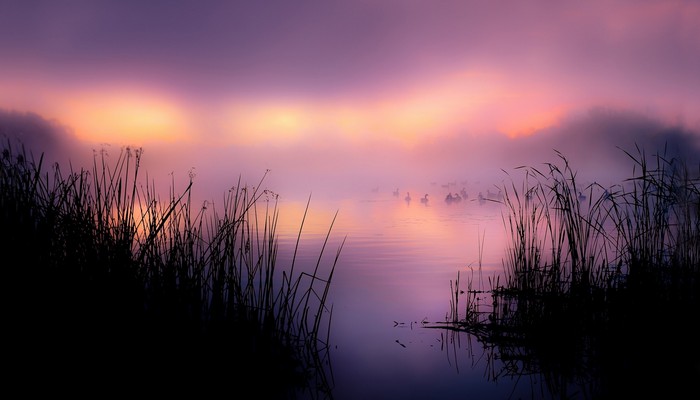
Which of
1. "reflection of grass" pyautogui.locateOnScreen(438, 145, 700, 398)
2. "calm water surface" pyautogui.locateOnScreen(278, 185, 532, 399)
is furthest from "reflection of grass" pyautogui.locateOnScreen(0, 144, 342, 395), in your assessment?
"reflection of grass" pyautogui.locateOnScreen(438, 145, 700, 398)

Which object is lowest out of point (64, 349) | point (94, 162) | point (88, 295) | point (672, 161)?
point (64, 349)

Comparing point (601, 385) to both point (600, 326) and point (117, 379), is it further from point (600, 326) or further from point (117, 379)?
point (117, 379)

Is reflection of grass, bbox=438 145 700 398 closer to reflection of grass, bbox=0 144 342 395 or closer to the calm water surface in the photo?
the calm water surface

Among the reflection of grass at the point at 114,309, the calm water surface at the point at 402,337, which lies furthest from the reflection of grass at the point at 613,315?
the reflection of grass at the point at 114,309

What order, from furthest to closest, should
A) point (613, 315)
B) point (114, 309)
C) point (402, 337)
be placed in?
point (402, 337)
point (613, 315)
point (114, 309)

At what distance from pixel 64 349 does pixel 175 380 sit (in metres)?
0.76

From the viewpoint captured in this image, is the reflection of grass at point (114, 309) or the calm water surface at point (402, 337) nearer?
the reflection of grass at point (114, 309)

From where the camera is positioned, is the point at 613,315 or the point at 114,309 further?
the point at 613,315

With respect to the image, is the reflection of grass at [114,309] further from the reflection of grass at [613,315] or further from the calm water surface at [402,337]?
the reflection of grass at [613,315]

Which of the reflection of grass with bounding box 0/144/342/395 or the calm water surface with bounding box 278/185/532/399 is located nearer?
the reflection of grass with bounding box 0/144/342/395

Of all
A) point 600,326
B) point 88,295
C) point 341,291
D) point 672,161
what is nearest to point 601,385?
point 600,326

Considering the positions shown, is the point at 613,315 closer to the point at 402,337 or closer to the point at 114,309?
the point at 402,337

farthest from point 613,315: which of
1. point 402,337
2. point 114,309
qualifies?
point 114,309

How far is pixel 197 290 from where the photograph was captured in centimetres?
385
